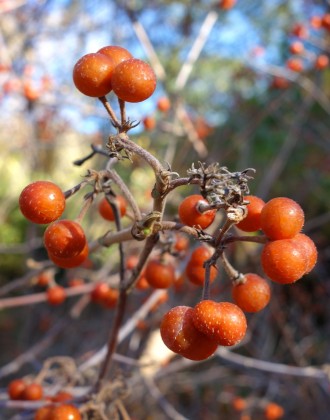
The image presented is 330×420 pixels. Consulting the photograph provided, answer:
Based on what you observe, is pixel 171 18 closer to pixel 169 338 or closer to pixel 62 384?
pixel 62 384

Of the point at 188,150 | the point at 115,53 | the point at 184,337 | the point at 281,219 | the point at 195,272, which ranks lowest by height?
the point at 188,150

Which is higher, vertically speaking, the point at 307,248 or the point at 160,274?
the point at 307,248

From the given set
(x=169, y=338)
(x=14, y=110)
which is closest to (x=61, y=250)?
(x=169, y=338)

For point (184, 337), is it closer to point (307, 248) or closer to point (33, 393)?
point (307, 248)

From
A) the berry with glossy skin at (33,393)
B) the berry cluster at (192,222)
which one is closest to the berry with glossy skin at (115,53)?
the berry cluster at (192,222)

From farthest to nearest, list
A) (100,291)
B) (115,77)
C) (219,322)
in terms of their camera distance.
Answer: (100,291), (115,77), (219,322)

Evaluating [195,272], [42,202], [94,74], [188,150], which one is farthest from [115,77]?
[188,150]
